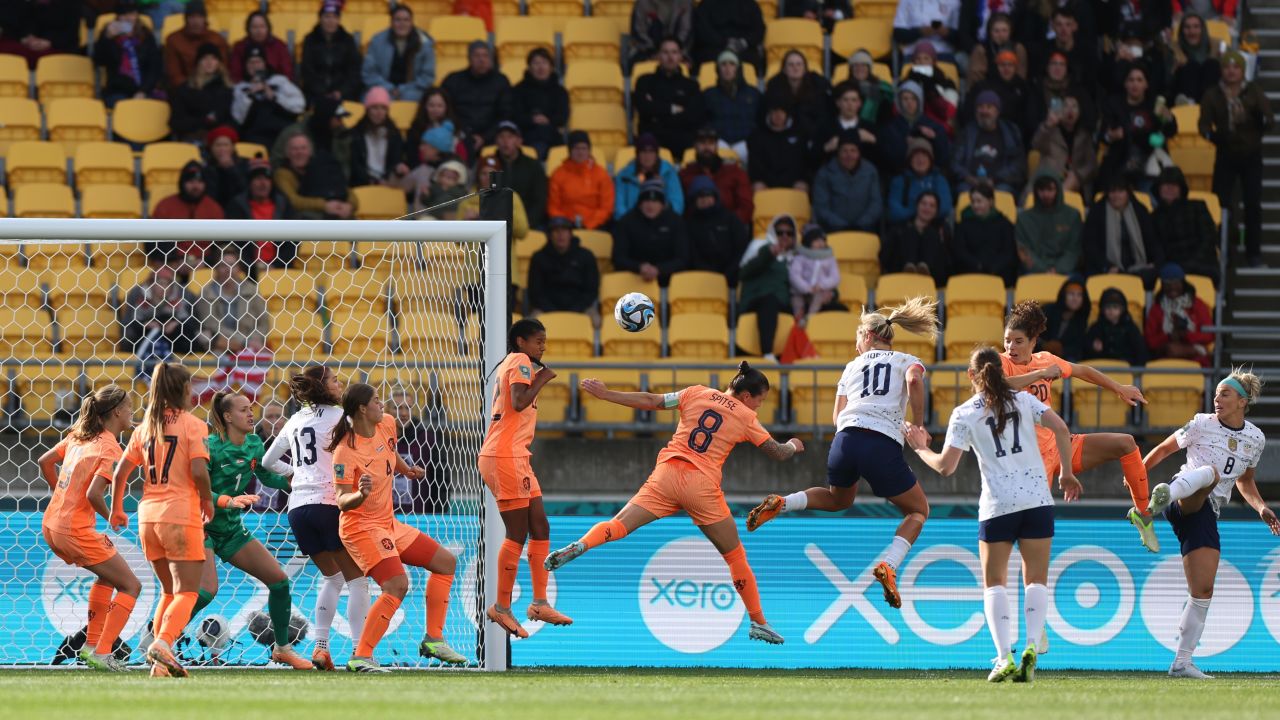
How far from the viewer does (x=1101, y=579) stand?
477 inches

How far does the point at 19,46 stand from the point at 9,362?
→ 5.83 metres

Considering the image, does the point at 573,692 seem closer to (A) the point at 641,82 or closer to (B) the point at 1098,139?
(A) the point at 641,82

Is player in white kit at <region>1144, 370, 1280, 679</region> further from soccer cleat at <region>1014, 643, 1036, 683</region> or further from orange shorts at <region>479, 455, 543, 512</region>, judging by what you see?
orange shorts at <region>479, 455, 543, 512</region>

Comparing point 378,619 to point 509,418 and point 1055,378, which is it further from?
point 1055,378

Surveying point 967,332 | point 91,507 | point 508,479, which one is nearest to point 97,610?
point 91,507

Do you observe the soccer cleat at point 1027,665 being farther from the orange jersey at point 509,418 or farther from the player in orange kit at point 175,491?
the player in orange kit at point 175,491

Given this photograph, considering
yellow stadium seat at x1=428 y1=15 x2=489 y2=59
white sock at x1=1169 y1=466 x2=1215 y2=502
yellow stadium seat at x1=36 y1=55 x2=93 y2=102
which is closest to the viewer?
white sock at x1=1169 y1=466 x2=1215 y2=502

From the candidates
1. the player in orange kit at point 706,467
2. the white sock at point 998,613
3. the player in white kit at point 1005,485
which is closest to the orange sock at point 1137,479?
the player in white kit at point 1005,485

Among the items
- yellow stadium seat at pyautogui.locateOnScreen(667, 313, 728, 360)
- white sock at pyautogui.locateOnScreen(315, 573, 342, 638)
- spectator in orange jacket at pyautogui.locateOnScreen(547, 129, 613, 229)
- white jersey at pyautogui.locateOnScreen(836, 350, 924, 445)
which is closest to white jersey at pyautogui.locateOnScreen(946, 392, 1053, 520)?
white jersey at pyautogui.locateOnScreen(836, 350, 924, 445)

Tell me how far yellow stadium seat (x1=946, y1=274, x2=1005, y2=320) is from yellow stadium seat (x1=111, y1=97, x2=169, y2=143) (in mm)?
7735

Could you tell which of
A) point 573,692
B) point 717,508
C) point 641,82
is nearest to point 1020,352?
point 717,508

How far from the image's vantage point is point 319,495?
1044 centimetres

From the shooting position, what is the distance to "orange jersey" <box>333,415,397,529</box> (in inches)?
400

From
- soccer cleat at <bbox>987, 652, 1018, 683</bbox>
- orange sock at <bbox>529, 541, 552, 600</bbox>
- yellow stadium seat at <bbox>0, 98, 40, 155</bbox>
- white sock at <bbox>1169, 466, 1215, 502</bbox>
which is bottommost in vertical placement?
soccer cleat at <bbox>987, 652, 1018, 683</bbox>
